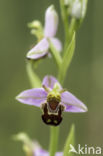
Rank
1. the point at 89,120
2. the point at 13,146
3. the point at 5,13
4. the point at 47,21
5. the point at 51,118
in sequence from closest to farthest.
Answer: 1. the point at 51,118
2. the point at 47,21
3. the point at 13,146
4. the point at 89,120
5. the point at 5,13

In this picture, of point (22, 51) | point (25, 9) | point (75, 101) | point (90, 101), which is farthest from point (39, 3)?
point (75, 101)

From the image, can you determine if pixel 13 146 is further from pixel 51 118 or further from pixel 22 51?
pixel 51 118

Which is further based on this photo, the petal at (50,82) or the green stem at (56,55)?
the green stem at (56,55)

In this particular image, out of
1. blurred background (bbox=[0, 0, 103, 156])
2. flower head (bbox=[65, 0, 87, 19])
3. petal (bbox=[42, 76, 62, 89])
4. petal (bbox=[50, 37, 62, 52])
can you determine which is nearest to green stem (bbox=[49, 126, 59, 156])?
petal (bbox=[42, 76, 62, 89])

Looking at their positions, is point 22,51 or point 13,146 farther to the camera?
point 22,51

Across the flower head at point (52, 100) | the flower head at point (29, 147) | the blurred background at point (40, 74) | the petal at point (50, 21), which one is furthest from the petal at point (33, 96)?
the blurred background at point (40, 74)

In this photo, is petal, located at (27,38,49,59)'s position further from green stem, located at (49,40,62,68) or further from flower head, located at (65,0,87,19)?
flower head, located at (65,0,87,19)

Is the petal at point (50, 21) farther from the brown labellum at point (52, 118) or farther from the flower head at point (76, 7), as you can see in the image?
the brown labellum at point (52, 118)

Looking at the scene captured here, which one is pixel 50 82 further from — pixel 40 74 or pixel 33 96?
pixel 40 74
